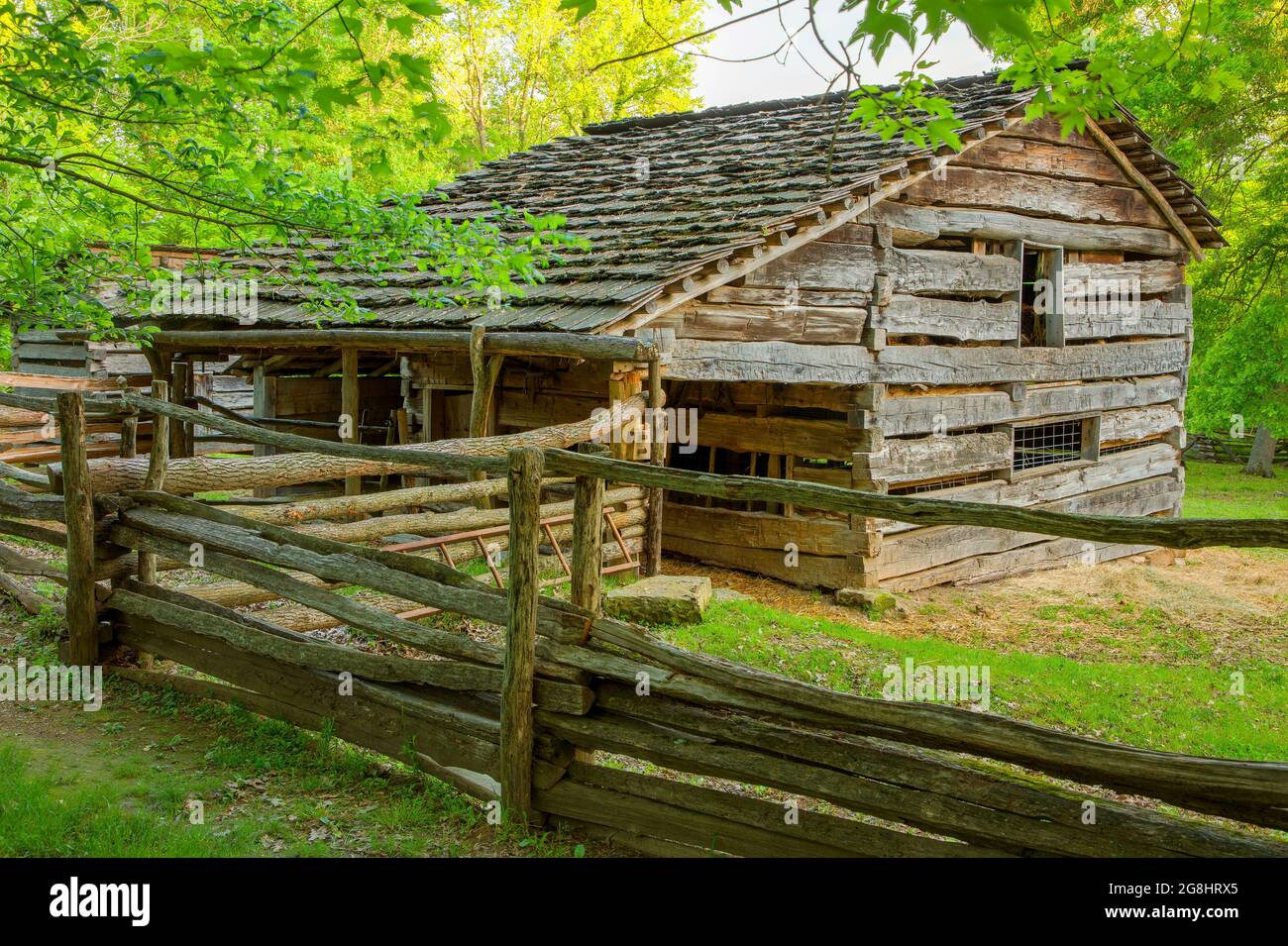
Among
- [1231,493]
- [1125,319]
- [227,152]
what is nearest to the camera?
[227,152]

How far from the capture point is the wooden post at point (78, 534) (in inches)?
229

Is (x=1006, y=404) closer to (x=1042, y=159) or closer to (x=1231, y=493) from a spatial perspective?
(x=1042, y=159)

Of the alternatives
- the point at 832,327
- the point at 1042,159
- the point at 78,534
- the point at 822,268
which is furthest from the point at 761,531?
the point at 78,534

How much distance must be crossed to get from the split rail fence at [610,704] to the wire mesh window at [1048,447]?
26.2 ft

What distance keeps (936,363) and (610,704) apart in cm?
806

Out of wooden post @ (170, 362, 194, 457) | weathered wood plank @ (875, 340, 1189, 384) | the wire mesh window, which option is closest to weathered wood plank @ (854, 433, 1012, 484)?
weathered wood plank @ (875, 340, 1189, 384)

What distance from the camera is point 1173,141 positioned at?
19.5 metres

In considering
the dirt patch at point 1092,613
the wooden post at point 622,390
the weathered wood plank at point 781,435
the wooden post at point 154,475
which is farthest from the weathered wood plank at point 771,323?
the wooden post at point 154,475

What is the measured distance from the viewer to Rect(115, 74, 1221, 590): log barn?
9.44m

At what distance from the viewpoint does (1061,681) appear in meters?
7.91

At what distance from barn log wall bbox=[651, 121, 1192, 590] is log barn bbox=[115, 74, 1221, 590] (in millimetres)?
33

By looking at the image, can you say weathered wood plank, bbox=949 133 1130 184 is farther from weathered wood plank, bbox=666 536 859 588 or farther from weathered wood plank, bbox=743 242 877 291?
weathered wood plank, bbox=666 536 859 588

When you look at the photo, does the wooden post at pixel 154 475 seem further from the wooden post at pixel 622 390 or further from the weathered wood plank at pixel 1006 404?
the weathered wood plank at pixel 1006 404
